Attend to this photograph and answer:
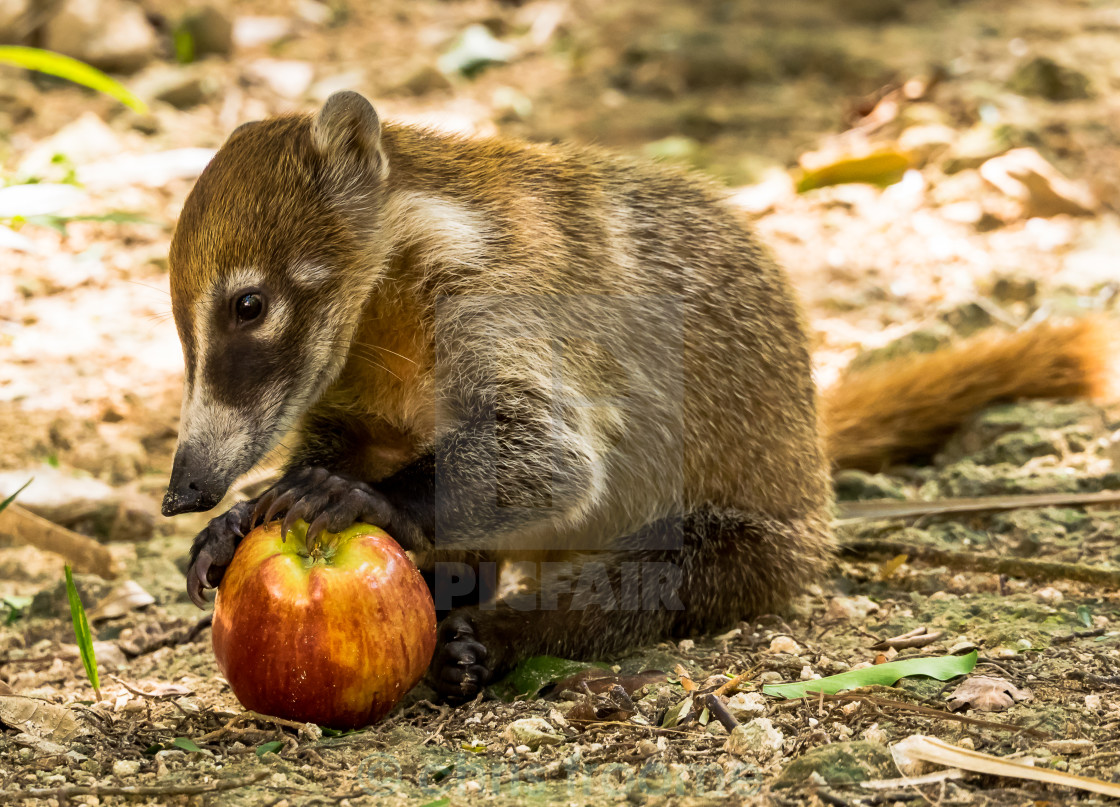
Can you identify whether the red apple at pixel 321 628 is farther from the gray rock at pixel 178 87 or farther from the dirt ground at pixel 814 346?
the gray rock at pixel 178 87

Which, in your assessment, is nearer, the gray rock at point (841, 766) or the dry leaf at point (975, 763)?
the dry leaf at point (975, 763)

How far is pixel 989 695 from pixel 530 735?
101 centimetres

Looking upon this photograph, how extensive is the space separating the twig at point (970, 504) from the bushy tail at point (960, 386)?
17.2 inches

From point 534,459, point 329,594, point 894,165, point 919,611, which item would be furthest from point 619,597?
point 894,165

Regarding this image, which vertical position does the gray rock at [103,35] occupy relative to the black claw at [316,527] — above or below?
above

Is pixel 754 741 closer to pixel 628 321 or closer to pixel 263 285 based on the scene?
pixel 628 321

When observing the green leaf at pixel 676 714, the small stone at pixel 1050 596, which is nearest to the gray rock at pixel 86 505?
the green leaf at pixel 676 714

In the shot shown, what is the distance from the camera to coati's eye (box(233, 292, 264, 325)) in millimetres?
2805

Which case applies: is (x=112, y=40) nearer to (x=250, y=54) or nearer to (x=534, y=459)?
(x=250, y=54)

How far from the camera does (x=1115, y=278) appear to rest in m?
5.01

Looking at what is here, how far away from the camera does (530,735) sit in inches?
93.0

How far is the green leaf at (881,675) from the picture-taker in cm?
243

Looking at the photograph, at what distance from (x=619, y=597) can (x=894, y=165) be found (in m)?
4.01

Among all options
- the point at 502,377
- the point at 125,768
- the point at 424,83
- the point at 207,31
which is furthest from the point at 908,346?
the point at 207,31
